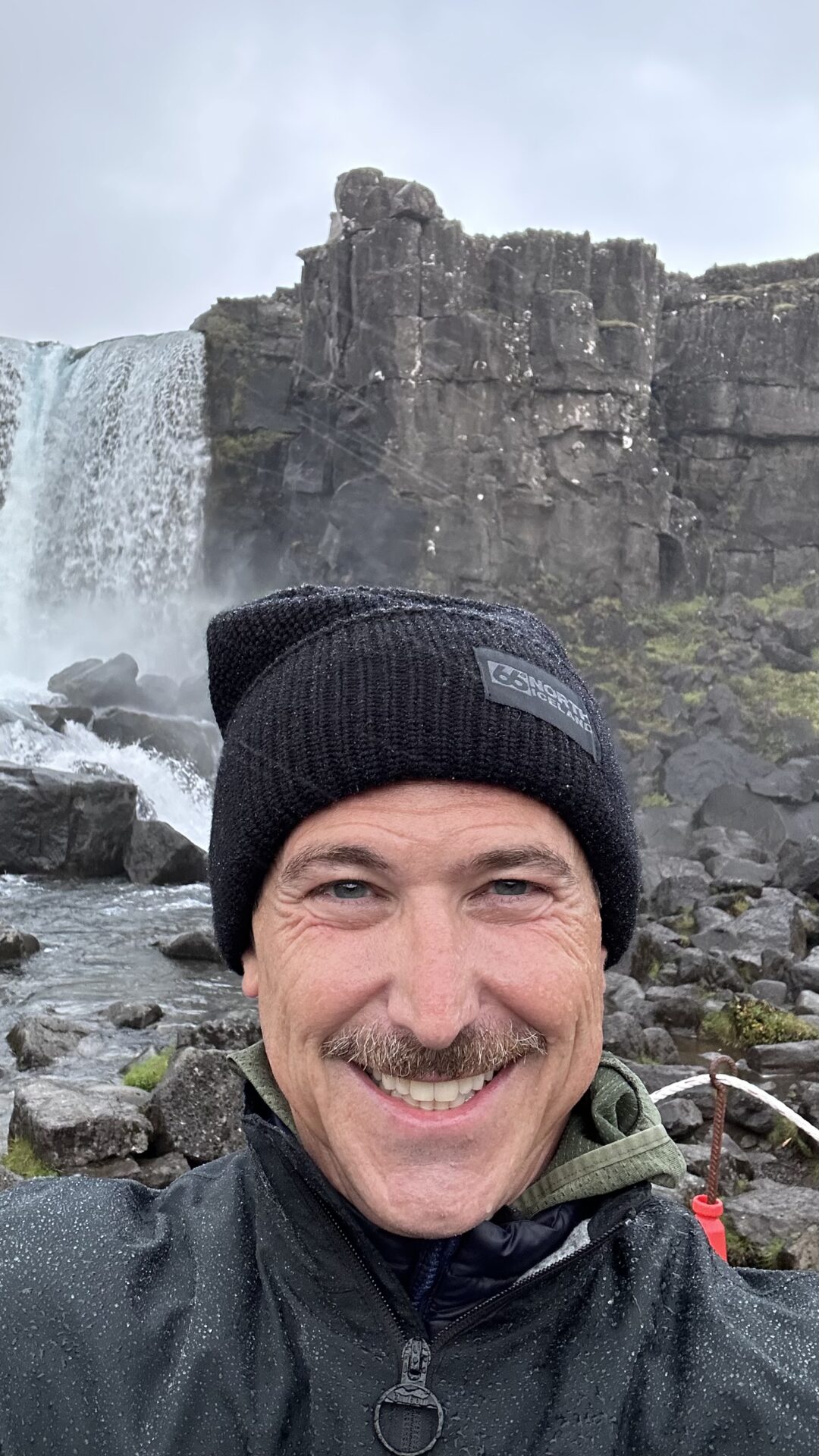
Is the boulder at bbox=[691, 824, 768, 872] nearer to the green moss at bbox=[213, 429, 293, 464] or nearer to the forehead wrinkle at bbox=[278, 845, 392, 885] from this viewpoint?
the green moss at bbox=[213, 429, 293, 464]

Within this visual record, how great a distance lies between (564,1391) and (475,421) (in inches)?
1536

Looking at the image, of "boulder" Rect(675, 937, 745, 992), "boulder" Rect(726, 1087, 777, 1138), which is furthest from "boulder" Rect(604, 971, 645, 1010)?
"boulder" Rect(726, 1087, 777, 1138)

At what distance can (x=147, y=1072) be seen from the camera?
10.6 metres

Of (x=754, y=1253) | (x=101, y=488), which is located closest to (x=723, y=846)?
(x=754, y=1253)

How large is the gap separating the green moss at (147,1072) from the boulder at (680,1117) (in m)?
4.39

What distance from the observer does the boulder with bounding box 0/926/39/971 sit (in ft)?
52.0

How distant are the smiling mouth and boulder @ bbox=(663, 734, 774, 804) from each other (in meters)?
30.6

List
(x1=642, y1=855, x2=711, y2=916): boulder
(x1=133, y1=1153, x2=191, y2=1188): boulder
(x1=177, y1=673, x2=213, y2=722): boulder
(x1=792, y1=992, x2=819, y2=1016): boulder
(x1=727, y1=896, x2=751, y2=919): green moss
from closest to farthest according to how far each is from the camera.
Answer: (x1=133, y1=1153, x2=191, y2=1188): boulder, (x1=792, y1=992, x2=819, y2=1016): boulder, (x1=727, y1=896, x2=751, y2=919): green moss, (x1=642, y1=855, x2=711, y2=916): boulder, (x1=177, y1=673, x2=213, y2=722): boulder

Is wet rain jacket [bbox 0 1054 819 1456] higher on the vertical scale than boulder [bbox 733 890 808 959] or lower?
higher

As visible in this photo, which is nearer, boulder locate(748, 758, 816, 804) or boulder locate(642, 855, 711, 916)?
boulder locate(642, 855, 711, 916)

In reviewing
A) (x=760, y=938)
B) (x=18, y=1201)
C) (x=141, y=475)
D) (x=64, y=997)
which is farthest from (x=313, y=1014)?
(x=141, y=475)

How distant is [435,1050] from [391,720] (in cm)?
59

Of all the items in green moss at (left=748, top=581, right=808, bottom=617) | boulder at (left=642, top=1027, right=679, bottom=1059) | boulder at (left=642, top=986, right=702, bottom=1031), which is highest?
green moss at (left=748, top=581, right=808, bottom=617)

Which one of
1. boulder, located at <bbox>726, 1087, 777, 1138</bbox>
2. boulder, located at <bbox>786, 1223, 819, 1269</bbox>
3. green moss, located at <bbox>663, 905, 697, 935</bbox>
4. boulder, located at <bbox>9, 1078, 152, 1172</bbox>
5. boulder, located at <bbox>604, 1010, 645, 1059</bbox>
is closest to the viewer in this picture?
boulder, located at <bbox>786, 1223, 819, 1269</bbox>
